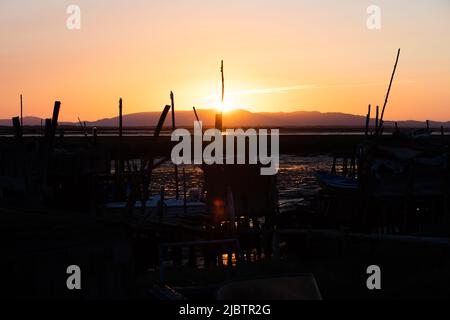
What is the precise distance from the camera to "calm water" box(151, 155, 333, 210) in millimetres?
43125

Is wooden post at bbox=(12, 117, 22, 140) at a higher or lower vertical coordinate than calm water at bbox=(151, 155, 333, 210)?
higher

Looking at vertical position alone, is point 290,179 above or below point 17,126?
below

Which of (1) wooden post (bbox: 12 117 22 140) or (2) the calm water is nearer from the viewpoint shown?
(1) wooden post (bbox: 12 117 22 140)

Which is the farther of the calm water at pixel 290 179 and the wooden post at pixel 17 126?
the calm water at pixel 290 179

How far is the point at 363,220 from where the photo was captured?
22203 mm

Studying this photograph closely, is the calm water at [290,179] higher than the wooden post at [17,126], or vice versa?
the wooden post at [17,126]

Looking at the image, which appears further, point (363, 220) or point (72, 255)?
point (363, 220)

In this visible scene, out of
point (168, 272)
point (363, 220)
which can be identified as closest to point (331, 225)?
point (363, 220)

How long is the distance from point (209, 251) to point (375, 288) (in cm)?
828

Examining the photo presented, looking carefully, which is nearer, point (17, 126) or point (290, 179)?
point (17, 126)

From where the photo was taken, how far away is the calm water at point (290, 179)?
141 ft

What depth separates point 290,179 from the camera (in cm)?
5659
